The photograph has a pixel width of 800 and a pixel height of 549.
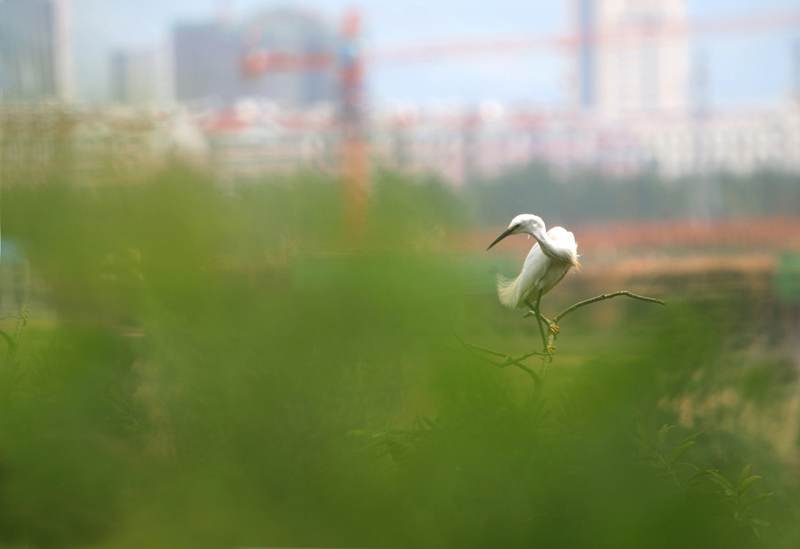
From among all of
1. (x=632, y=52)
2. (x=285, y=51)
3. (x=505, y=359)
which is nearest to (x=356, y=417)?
(x=505, y=359)

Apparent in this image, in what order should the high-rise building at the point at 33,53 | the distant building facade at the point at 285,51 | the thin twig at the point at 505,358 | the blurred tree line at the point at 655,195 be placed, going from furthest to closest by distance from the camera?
1. the distant building facade at the point at 285,51
2. the blurred tree line at the point at 655,195
3. the high-rise building at the point at 33,53
4. the thin twig at the point at 505,358

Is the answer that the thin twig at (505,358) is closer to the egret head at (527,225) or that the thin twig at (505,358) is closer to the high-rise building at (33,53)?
the egret head at (527,225)

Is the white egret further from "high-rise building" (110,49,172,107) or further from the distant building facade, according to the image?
the distant building facade

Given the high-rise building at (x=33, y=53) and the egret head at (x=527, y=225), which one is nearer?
the egret head at (x=527, y=225)

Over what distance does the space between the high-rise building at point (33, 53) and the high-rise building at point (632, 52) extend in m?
13.3

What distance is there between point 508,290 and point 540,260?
0.09 m

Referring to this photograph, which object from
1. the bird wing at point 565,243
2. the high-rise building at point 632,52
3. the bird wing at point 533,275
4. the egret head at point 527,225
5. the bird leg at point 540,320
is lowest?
the bird leg at point 540,320

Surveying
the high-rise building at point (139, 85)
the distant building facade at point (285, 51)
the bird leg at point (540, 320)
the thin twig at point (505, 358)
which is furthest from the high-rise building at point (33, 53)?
the distant building facade at point (285, 51)

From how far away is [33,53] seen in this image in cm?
220

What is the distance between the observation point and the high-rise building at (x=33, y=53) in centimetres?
209

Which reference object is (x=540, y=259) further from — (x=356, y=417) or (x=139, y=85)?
(x=139, y=85)

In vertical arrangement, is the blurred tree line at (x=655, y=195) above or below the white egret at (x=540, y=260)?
below

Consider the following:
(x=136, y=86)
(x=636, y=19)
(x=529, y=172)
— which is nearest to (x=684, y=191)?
(x=529, y=172)

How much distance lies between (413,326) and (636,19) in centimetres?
1853
